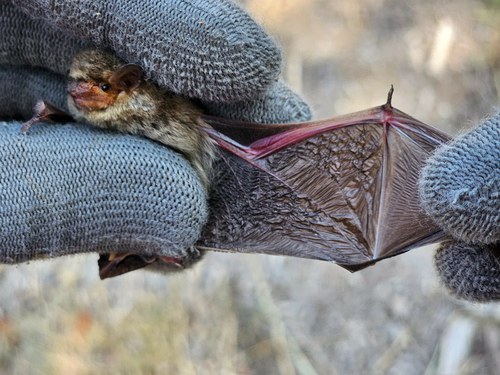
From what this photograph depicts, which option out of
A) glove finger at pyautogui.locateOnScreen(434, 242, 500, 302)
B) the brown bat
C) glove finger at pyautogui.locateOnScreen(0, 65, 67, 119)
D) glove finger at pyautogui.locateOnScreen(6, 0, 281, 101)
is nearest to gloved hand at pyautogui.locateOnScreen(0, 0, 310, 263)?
glove finger at pyautogui.locateOnScreen(6, 0, 281, 101)

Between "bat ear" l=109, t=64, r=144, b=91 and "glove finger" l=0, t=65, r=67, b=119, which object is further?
"glove finger" l=0, t=65, r=67, b=119

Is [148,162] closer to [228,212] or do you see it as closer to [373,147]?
[228,212]

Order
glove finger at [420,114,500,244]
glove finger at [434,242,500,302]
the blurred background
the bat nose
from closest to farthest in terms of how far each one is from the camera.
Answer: glove finger at [420,114,500,244], glove finger at [434,242,500,302], the bat nose, the blurred background

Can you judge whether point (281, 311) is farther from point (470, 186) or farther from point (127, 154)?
point (470, 186)

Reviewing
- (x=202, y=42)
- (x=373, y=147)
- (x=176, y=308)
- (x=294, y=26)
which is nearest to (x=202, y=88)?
(x=202, y=42)

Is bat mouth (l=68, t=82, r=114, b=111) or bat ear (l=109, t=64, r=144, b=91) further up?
bat ear (l=109, t=64, r=144, b=91)

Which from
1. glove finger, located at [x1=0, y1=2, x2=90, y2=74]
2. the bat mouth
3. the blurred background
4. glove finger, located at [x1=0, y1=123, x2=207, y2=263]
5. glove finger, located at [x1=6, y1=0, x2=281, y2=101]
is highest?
glove finger, located at [x1=6, y1=0, x2=281, y2=101]

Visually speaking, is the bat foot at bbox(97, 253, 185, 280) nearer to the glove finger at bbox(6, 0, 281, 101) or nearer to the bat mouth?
the bat mouth
